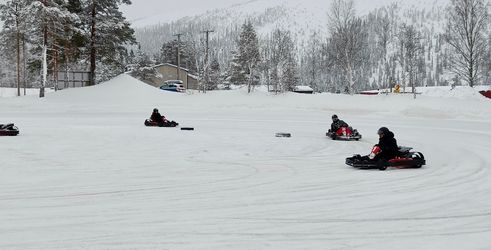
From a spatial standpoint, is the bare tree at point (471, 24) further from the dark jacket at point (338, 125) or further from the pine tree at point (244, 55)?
the dark jacket at point (338, 125)

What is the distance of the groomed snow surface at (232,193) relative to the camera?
19.0 feet

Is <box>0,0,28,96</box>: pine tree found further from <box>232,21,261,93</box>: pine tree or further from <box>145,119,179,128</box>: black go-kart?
<box>232,21,261,93</box>: pine tree

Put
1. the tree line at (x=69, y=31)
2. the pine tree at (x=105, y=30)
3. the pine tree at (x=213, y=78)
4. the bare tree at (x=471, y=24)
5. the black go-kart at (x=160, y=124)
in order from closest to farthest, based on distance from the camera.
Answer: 1. the black go-kart at (x=160, y=124)
2. the tree line at (x=69, y=31)
3. the bare tree at (x=471, y=24)
4. the pine tree at (x=105, y=30)
5. the pine tree at (x=213, y=78)

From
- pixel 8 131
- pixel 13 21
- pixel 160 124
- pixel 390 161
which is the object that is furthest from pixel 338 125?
pixel 13 21

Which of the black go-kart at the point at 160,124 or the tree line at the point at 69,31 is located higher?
the tree line at the point at 69,31

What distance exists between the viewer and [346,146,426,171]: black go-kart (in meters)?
11.2

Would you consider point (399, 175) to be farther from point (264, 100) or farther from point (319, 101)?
point (264, 100)

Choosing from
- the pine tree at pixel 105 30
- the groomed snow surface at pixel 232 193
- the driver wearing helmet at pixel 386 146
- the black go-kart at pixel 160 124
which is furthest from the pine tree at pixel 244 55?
the driver wearing helmet at pixel 386 146

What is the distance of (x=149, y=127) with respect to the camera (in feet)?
77.9

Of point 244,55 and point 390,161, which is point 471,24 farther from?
point 390,161

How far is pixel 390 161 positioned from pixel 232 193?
4.81 meters

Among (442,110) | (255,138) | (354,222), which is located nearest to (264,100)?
(442,110)

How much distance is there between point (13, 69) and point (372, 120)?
90236mm

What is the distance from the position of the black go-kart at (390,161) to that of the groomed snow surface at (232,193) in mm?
280
